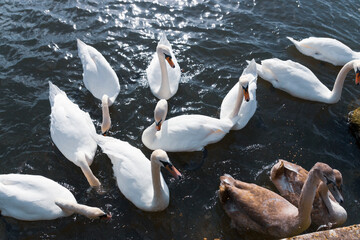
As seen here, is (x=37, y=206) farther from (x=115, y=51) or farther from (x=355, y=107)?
(x=355, y=107)

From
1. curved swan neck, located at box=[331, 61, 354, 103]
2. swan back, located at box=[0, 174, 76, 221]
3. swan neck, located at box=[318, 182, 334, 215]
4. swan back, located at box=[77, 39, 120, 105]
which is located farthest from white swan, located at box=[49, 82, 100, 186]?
curved swan neck, located at box=[331, 61, 354, 103]

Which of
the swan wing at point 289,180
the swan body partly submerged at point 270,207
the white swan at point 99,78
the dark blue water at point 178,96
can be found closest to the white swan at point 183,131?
the dark blue water at point 178,96

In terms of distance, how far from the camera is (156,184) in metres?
5.75

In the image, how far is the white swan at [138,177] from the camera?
5754 mm

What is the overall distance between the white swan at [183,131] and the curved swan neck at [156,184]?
1.22 m

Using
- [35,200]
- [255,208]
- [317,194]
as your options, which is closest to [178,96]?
[255,208]

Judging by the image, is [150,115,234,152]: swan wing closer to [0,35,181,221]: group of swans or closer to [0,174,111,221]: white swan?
[0,35,181,221]: group of swans

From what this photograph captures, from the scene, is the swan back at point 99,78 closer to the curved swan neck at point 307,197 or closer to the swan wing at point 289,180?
the swan wing at point 289,180

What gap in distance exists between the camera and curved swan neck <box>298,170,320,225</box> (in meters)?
5.19

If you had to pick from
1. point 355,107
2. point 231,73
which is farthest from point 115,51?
point 355,107

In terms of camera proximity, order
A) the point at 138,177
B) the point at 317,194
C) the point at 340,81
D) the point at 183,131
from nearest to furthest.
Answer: the point at 317,194, the point at 138,177, the point at 183,131, the point at 340,81

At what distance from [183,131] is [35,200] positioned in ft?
9.31

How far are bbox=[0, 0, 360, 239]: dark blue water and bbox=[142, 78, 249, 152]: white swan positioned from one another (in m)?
0.37

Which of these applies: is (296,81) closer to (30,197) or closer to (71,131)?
(71,131)
